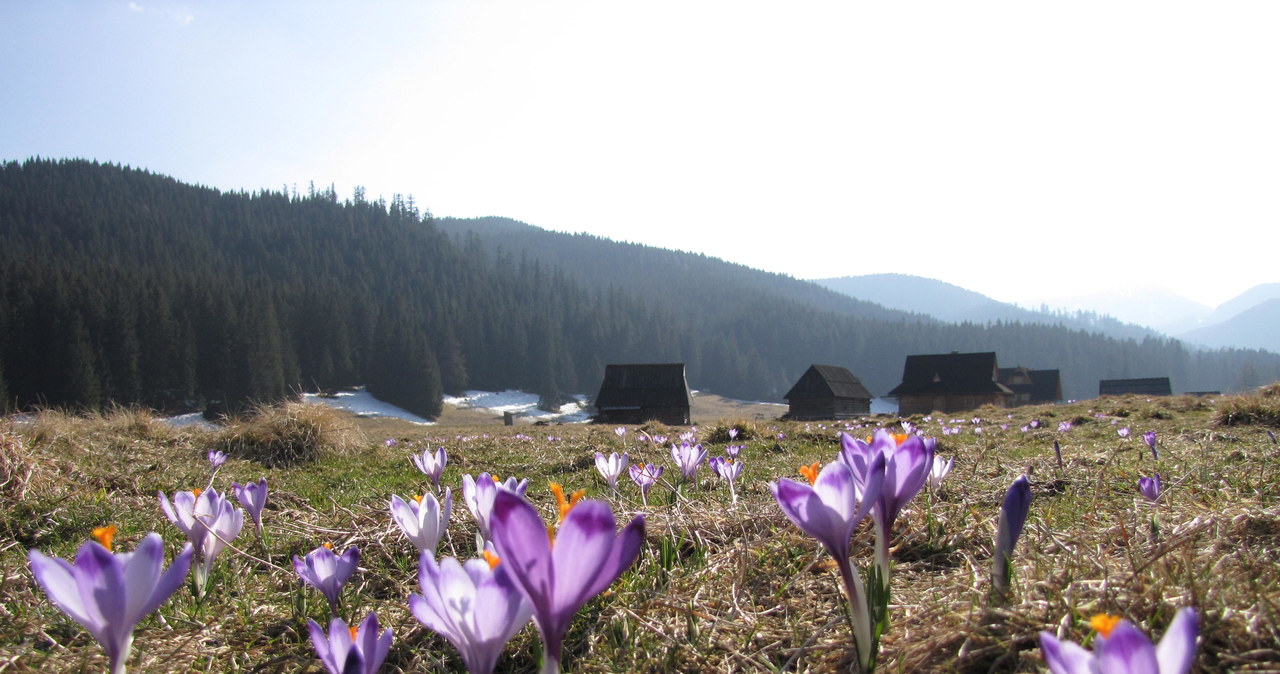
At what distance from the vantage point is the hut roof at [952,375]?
54125mm

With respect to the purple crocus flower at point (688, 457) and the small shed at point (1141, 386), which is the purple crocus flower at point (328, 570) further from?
the small shed at point (1141, 386)

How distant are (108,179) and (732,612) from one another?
174347 mm

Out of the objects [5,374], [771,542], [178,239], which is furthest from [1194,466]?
[178,239]

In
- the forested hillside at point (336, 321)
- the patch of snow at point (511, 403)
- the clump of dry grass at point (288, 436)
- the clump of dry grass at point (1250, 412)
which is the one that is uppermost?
the forested hillside at point (336, 321)

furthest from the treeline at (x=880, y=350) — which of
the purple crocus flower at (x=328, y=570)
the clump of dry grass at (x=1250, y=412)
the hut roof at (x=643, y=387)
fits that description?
the purple crocus flower at (x=328, y=570)

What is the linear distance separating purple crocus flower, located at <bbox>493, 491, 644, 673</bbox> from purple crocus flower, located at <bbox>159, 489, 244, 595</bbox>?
157 cm

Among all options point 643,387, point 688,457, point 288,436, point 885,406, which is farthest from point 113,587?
point 885,406

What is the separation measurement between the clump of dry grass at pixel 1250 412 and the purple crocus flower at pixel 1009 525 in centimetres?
890

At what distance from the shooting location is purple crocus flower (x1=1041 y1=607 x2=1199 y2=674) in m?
0.76

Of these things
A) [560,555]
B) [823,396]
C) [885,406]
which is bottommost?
[885,406]

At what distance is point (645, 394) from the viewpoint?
52750 mm

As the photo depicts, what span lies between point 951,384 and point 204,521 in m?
59.8

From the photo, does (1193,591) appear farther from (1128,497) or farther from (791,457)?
(791,457)

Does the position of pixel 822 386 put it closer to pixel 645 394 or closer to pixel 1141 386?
pixel 645 394
